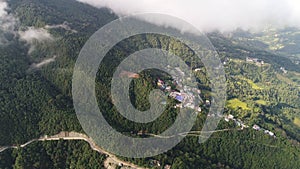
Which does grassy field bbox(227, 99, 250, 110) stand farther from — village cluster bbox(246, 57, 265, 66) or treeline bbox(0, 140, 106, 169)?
village cluster bbox(246, 57, 265, 66)

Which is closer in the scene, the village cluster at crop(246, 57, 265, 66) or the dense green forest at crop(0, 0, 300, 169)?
the dense green forest at crop(0, 0, 300, 169)

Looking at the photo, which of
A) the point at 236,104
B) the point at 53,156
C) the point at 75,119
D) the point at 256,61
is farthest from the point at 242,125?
the point at 256,61

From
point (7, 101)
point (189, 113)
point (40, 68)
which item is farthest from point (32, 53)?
point (189, 113)

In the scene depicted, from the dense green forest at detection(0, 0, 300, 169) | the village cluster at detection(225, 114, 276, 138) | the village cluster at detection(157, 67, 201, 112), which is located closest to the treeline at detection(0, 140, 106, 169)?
the dense green forest at detection(0, 0, 300, 169)

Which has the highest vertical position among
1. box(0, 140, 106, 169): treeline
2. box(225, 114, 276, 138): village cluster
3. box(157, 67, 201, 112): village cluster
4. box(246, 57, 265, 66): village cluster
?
box(157, 67, 201, 112): village cluster

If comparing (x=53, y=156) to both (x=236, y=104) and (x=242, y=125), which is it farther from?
(x=236, y=104)

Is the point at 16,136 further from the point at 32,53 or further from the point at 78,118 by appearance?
the point at 32,53

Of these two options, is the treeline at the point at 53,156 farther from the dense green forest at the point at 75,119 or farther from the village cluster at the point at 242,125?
the village cluster at the point at 242,125

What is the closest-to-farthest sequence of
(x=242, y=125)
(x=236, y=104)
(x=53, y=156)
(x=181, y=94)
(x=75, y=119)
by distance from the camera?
(x=53, y=156) < (x=75, y=119) < (x=242, y=125) < (x=181, y=94) < (x=236, y=104)

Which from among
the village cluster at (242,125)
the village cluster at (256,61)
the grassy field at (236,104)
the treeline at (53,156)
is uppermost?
the village cluster at (242,125)

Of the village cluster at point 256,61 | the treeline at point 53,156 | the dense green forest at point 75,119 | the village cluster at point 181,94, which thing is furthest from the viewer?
the village cluster at point 256,61

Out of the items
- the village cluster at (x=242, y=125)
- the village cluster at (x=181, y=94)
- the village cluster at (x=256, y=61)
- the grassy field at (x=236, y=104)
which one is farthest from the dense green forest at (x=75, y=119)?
the village cluster at (x=256, y=61)
